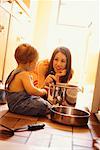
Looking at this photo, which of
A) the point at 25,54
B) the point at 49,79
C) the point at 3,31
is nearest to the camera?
the point at 25,54

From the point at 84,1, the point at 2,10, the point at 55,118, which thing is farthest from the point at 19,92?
the point at 84,1

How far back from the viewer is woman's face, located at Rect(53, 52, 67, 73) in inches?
73.1

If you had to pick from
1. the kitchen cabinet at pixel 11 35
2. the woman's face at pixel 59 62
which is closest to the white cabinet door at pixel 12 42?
the kitchen cabinet at pixel 11 35

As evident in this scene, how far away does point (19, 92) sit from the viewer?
54.2 inches

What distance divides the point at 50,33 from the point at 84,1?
60 cm

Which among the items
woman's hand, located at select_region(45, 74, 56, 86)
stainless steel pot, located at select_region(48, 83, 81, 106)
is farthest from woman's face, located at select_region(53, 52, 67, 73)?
stainless steel pot, located at select_region(48, 83, 81, 106)

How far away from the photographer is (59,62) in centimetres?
187

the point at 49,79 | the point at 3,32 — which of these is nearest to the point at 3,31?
the point at 3,32

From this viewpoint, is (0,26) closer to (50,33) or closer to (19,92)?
(19,92)

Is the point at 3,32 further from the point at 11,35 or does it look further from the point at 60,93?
the point at 60,93

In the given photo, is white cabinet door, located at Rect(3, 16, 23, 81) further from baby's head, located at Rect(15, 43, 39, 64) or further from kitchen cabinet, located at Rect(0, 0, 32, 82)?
baby's head, located at Rect(15, 43, 39, 64)

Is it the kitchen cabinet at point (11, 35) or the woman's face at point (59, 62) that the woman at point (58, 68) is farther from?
the kitchen cabinet at point (11, 35)

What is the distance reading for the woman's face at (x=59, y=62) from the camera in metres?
1.86

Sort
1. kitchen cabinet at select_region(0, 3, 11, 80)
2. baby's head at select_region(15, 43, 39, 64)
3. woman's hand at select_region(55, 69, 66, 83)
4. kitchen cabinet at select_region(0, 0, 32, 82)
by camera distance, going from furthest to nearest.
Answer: woman's hand at select_region(55, 69, 66, 83) → kitchen cabinet at select_region(0, 0, 32, 82) → kitchen cabinet at select_region(0, 3, 11, 80) → baby's head at select_region(15, 43, 39, 64)
